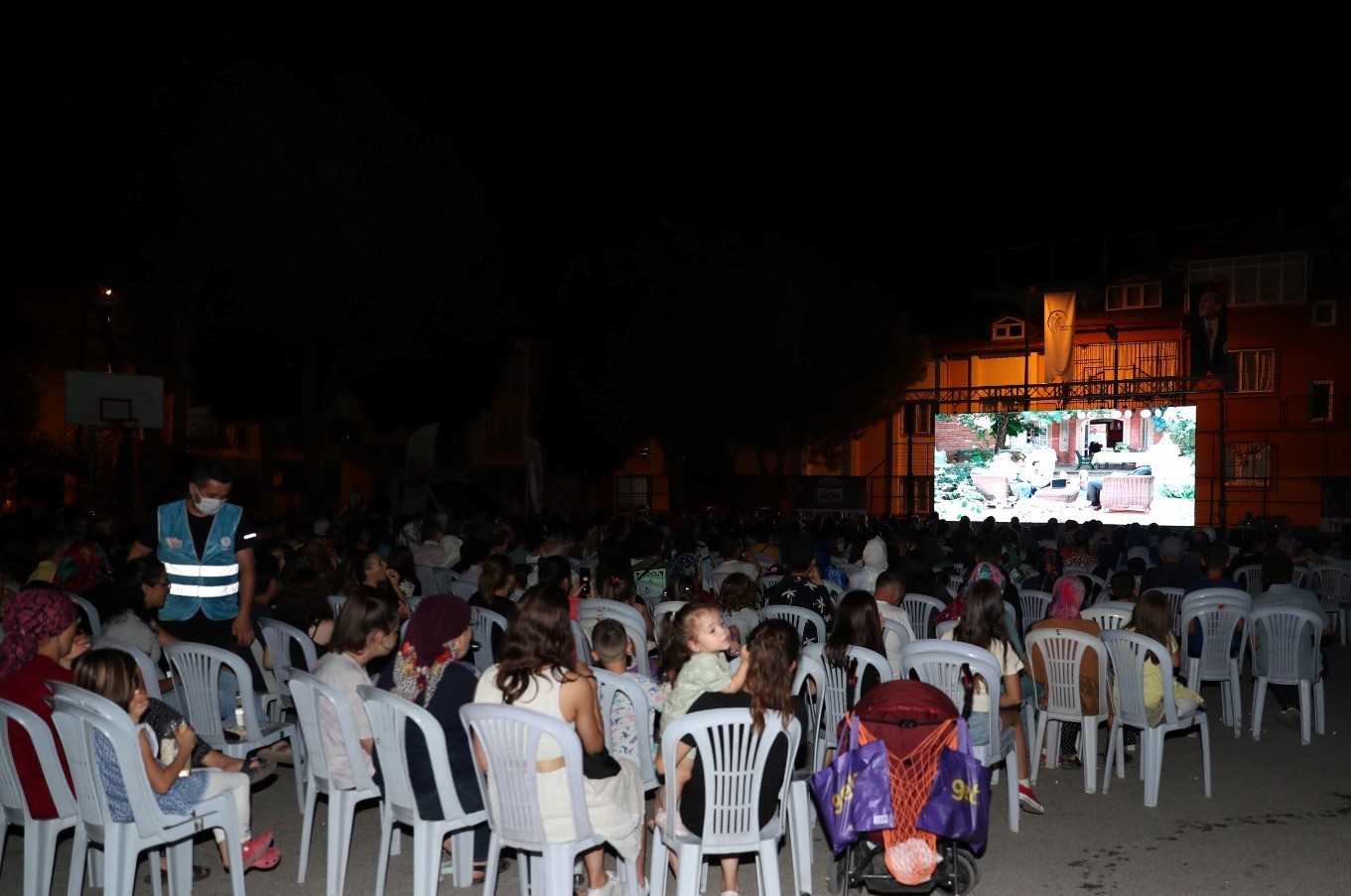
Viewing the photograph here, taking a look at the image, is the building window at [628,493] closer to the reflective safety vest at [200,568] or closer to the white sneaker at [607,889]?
the reflective safety vest at [200,568]

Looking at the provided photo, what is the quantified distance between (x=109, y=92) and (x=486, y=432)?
23.0m

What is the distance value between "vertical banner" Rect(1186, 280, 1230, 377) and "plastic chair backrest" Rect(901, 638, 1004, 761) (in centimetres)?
2928

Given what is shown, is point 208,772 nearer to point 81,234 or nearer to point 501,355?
point 81,234

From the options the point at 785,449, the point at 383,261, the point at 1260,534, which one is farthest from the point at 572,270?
the point at 1260,534

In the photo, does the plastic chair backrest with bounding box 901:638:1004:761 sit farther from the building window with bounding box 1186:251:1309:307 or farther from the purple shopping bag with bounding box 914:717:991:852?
the building window with bounding box 1186:251:1309:307

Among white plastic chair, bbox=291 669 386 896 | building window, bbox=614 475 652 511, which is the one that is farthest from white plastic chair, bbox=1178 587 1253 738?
building window, bbox=614 475 652 511

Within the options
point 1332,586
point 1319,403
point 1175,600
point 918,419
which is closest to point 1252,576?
point 1332,586

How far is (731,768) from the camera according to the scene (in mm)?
4191

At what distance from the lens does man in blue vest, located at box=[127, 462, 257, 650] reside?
6.46 meters

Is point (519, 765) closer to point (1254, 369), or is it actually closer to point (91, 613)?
point (91, 613)

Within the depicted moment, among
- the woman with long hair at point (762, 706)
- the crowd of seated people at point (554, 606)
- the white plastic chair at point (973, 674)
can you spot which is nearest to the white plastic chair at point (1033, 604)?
the crowd of seated people at point (554, 606)

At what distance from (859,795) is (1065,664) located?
2.61 metres

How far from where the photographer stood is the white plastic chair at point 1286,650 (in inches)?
301

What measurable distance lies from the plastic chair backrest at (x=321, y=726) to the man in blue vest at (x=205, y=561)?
1.64 meters
